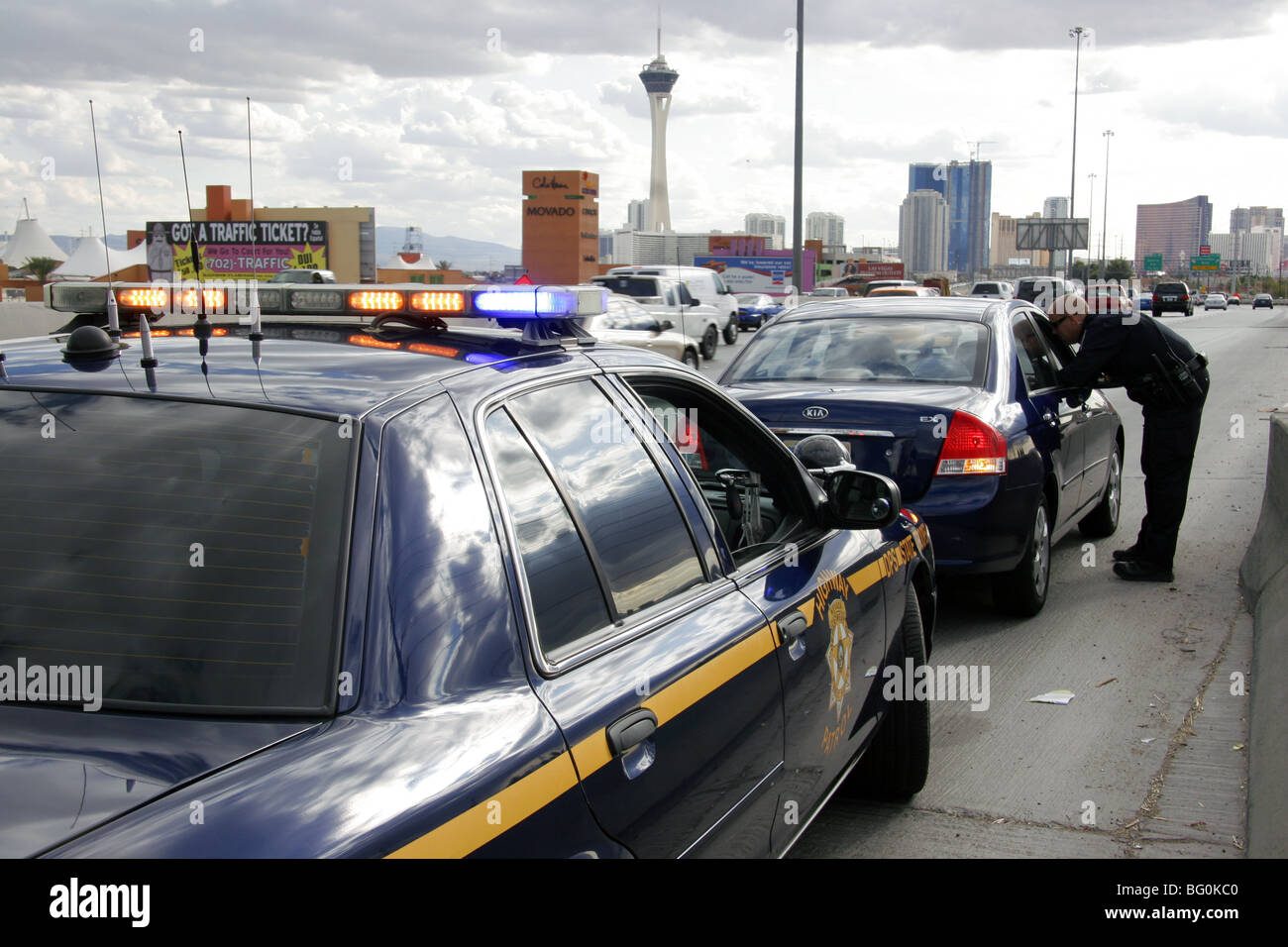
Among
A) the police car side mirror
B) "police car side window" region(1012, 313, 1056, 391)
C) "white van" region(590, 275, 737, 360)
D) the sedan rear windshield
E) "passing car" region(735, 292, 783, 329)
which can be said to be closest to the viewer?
the police car side mirror

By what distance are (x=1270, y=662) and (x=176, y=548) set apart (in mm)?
4770

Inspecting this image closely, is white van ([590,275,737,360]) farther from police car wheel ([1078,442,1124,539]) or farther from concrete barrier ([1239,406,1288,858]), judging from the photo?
concrete barrier ([1239,406,1288,858])

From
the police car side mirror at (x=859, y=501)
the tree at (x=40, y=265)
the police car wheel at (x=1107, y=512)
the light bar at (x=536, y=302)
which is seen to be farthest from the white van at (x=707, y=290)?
the tree at (x=40, y=265)

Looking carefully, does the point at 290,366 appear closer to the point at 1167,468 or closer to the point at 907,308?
the point at 907,308

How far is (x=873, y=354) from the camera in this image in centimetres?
716

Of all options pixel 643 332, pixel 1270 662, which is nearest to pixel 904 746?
pixel 1270 662

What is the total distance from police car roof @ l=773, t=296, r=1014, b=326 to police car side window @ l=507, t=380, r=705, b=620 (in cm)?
489

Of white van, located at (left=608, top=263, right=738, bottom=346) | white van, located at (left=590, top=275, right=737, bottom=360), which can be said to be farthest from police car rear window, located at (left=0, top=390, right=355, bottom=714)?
white van, located at (left=608, top=263, right=738, bottom=346)

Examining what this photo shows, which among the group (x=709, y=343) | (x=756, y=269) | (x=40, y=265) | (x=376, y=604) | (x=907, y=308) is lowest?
(x=709, y=343)

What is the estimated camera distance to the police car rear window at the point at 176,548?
6.40 ft

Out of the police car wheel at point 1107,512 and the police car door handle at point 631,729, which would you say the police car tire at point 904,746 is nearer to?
the police car door handle at point 631,729

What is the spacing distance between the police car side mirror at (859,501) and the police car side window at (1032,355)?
3.87 metres

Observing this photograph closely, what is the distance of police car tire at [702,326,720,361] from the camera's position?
29.2m
